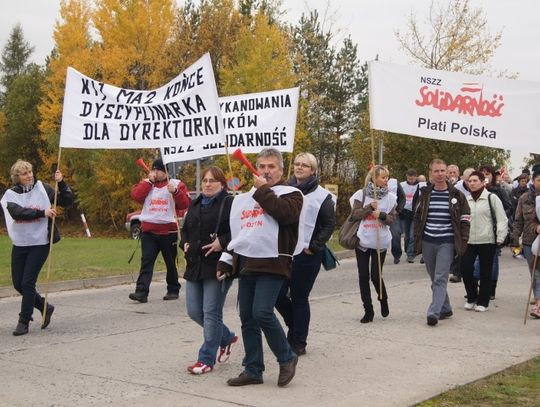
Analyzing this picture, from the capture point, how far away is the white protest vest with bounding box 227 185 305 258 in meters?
6.00

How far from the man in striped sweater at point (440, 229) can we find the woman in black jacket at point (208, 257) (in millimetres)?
3241

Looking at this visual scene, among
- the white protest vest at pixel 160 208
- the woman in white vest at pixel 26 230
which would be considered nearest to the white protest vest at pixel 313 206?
the woman in white vest at pixel 26 230

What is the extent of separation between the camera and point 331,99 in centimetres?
4488

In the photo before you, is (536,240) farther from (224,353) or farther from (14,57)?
(14,57)

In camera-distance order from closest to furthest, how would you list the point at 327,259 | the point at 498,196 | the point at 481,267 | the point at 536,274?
the point at 327,259, the point at 536,274, the point at 481,267, the point at 498,196

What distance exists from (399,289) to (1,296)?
5917 mm

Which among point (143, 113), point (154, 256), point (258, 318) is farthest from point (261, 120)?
point (258, 318)

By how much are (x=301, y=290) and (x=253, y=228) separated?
1436 millimetres

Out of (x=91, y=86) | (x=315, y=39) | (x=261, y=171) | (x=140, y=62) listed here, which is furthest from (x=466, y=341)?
(x=315, y=39)

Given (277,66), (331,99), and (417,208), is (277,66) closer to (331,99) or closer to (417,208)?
(331,99)

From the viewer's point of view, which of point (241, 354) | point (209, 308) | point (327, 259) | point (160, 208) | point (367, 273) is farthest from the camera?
point (160, 208)

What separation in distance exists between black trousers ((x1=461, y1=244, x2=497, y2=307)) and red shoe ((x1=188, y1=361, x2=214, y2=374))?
15.1ft

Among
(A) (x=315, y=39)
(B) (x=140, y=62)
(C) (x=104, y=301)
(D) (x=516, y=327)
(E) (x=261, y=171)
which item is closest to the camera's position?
(E) (x=261, y=171)

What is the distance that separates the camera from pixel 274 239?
19.7 feet
